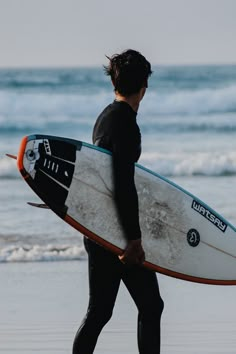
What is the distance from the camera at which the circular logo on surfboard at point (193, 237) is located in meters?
5.09

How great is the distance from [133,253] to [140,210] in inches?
14.6

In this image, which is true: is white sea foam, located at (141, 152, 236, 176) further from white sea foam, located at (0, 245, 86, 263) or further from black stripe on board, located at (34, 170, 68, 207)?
black stripe on board, located at (34, 170, 68, 207)

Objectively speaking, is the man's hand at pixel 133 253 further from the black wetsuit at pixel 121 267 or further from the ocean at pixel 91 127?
the ocean at pixel 91 127

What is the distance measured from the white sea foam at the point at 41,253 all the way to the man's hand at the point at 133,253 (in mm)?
3954

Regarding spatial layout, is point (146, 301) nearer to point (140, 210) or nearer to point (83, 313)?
point (140, 210)

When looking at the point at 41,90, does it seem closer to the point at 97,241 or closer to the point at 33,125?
the point at 33,125

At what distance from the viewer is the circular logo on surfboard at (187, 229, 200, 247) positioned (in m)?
5.09

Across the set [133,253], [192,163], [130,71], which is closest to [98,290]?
[133,253]

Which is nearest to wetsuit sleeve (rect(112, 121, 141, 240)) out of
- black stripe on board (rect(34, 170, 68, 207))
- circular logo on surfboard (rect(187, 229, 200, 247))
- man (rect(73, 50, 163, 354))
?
man (rect(73, 50, 163, 354))

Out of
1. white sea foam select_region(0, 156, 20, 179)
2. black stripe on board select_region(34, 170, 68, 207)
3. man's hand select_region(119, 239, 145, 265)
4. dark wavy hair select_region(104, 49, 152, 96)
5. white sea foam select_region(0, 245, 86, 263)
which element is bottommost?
white sea foam select_region(0, 156, 20, 179)

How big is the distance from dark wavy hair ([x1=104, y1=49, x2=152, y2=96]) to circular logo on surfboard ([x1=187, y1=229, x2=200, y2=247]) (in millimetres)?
764

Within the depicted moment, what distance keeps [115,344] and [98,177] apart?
1314 millimetres

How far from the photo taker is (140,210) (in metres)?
4.93

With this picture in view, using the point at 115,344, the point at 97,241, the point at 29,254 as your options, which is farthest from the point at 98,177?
the point at 29,254
